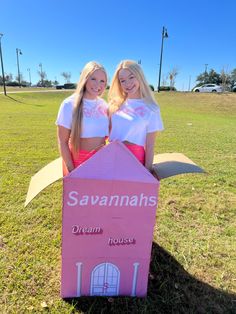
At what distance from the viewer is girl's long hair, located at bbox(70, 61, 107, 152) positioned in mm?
2045

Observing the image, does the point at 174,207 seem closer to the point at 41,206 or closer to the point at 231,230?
the point at 231,230

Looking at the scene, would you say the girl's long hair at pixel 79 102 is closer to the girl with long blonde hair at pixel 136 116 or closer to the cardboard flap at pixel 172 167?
the girl with long blonde hair at pixel 136 116

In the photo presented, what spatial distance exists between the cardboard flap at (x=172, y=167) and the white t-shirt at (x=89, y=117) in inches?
19.7

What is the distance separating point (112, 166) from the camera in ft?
5.85

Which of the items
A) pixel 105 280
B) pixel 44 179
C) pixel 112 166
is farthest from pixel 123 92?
pixel 105 280

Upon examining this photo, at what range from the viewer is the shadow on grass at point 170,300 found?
6.75 ft

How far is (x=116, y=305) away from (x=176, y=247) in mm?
974

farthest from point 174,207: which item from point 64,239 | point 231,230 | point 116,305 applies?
point 64,239

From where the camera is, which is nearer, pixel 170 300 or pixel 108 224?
pixel 108 224

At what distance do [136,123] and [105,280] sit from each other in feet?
3.76

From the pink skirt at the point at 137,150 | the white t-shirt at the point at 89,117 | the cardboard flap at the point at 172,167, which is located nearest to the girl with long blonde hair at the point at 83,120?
the white t-shirt at the point at 89,117

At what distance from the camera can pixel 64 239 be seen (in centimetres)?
191

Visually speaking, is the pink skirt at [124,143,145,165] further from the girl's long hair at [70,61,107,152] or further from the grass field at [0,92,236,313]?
the grass field at [0,92,236,313]

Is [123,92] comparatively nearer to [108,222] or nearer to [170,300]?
[108,222]
